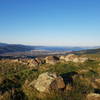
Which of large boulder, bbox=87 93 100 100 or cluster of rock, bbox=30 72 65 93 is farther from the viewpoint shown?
cluster of rock, bbox=30 72 65 93

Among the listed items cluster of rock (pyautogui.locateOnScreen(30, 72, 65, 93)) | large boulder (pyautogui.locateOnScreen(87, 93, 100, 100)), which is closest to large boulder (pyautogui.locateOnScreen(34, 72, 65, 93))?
cluster of rock (pyautogui.locateOnScreen(30, 72, 65, 93))

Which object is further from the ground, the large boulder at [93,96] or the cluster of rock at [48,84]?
the cluster of rock at [48,84]

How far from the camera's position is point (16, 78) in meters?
13.9

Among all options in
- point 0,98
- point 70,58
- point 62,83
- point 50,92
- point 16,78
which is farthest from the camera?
point 70,58

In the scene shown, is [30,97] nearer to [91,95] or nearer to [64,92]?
[64,92]

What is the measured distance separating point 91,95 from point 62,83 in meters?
2.26

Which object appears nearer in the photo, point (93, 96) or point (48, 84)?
point (93, 96)

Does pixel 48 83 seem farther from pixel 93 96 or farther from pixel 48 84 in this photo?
pixel 93 96

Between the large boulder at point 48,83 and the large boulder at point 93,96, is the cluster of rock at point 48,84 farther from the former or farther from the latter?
the large boulder at point 93,96

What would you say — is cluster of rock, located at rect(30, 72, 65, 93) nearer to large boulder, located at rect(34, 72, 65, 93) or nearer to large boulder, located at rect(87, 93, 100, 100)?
large boulder, located at rect(34, 72, 65, 93)

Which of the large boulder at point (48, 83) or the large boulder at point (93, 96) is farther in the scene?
the large boulder at point (48, 83)

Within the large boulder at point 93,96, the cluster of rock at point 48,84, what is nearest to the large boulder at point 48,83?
the cluster of rock at point 48,84

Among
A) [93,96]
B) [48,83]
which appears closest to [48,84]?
[48,83]

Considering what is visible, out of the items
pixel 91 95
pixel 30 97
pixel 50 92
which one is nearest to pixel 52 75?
pixel 50 92
